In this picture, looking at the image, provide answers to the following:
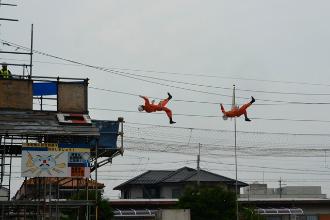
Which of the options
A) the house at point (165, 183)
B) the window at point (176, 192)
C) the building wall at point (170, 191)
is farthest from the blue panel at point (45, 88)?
the building wall at point (170, 191)

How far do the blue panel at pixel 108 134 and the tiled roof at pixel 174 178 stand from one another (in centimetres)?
3546

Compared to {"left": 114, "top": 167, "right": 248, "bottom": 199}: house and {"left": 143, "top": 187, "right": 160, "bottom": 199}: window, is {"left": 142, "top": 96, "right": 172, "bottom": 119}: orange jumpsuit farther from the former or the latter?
{"left": 143, "top": 187, "right": 160, "bottom": 199}: window

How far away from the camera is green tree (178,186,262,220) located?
37156mm

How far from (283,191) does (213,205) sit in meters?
33.0

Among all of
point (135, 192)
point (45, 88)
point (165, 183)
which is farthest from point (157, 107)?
point (135, 192)

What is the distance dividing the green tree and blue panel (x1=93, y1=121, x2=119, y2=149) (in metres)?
16.3

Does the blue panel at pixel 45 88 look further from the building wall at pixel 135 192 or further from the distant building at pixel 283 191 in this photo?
the distant building at pixel 283 191

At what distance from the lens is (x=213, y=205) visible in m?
37.2

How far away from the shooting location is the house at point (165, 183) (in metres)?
58.5

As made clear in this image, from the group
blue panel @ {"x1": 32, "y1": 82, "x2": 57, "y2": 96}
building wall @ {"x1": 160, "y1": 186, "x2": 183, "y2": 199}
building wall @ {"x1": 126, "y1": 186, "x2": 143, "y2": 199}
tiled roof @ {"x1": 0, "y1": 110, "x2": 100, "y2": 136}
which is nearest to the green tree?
blue panel @ {"x1": 32, "y1": 82, "x2": 57, "y2": 96}

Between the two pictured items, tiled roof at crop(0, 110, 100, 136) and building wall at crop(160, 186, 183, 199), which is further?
building wall at crop(160, 186, 183, 199)

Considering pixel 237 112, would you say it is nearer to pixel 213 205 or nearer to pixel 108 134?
pixel 108 134

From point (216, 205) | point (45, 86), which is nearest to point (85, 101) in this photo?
point (45, 86)

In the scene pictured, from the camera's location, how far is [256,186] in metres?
65.8
